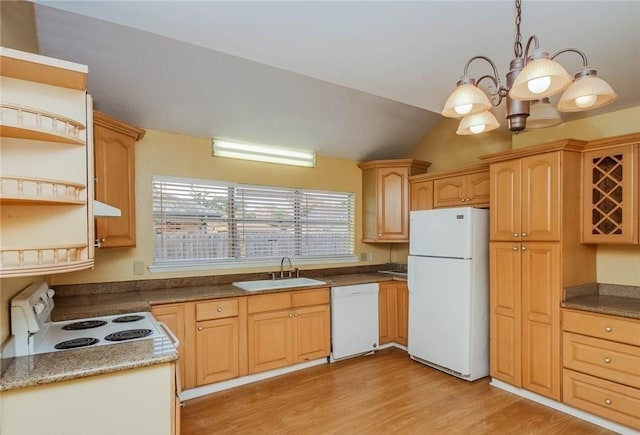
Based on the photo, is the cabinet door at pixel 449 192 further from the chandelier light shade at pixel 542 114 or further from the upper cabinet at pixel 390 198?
the chandelier light shade at pixel 542 114

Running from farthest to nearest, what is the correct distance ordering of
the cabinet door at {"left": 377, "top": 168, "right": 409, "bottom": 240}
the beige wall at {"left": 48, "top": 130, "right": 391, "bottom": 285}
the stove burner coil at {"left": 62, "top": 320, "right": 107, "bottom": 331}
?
the cabinet door at {"left": 377, "top": 168, "right": 409, "bottom": 240}
the beige wall at {"left": 48, "top": 130, "right": 391, "bottom": 285}
the stove burner coil at {"left": 62, "top": 320, "right": 107, "bottom": 331}

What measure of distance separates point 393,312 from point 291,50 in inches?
121

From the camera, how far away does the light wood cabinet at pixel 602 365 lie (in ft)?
7.81

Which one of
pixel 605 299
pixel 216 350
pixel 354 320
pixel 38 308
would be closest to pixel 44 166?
pixel 38 308

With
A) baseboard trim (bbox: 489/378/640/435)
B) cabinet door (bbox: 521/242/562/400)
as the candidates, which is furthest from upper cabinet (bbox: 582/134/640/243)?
baseboard trim (bbox: 489/378/640/435)

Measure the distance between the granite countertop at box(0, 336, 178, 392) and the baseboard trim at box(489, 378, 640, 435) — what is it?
2835 mm

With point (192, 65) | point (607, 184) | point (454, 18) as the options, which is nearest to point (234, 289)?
point (192, 65)

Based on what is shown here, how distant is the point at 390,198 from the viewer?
445 centimetres

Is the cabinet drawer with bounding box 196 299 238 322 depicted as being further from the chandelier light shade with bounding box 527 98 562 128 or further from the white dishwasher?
the chandelier light shade with bounding box 527 98 562 128

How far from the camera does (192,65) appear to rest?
109 inches

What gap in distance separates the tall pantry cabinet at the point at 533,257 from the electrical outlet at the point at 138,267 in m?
3.16

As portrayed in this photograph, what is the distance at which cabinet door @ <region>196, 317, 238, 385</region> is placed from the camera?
298 cm

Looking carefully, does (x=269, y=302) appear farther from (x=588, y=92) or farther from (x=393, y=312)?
(x=588, y=92)

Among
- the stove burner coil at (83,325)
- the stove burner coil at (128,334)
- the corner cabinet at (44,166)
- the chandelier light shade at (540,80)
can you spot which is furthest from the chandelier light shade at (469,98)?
the stove burner coil at (83,325)
